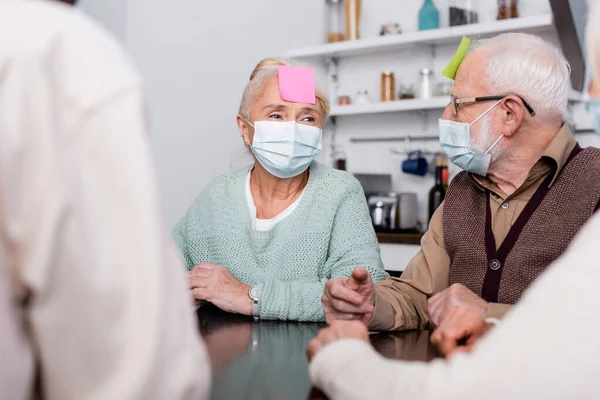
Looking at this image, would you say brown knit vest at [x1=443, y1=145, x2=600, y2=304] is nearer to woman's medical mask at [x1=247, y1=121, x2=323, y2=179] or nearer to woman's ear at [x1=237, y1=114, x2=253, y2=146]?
woman's medical mask at [x1=247, y1=121, x2=323, y2=179]

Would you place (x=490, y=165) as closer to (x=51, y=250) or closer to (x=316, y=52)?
(x=51, y=250)

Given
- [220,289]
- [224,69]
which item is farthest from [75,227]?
[224,69]

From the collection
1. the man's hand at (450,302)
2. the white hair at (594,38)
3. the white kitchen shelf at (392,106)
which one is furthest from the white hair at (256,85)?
the white kitchen shelf at (392,106)

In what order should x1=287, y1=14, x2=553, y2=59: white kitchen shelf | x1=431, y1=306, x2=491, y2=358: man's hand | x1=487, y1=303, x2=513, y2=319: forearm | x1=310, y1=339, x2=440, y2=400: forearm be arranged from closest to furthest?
x1=310, y1=339, x2=440, y2=400: forearm
x1=431, y1=306, x2=491, y2=358: man's hand
x1=487, y1=303, x2=513, y2=319: forearm
x1=287, y1=14, x2=553, y2=59: white kitchen shelf

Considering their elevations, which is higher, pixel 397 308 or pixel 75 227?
pixel 75 227

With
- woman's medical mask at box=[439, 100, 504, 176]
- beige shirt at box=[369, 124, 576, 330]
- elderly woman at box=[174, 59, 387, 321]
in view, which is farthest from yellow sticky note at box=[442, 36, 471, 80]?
elderly woman at box=[174, 59, 387, 321]

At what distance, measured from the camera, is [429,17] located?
3.69m

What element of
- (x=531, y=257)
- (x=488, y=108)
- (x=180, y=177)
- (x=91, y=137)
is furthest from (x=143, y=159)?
(x=180, y=177)

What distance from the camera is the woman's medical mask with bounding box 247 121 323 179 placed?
201 centimetres

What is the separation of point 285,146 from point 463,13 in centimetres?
199

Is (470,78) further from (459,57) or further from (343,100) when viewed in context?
(343,100)

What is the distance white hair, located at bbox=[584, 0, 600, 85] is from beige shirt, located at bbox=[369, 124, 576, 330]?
2.64ft

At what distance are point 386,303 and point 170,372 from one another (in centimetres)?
97

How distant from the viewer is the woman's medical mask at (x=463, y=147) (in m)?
1.78
